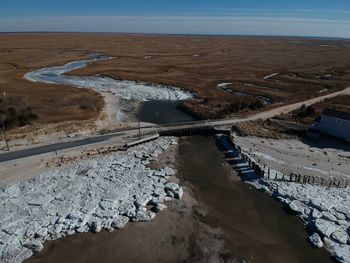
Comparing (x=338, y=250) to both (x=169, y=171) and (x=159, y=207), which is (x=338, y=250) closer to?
(x=159, y=207)

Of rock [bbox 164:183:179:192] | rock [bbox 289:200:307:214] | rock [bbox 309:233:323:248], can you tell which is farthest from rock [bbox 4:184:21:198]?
rock [bbox 309:233:323:248]

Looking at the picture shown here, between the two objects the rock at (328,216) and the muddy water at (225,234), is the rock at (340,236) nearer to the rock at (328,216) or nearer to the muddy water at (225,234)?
the rock at (328,216)

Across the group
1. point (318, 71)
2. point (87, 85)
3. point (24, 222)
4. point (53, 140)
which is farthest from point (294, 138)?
point (318, 71)

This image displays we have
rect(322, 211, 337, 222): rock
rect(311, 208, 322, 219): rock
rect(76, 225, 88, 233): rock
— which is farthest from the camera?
rect(311, 208, 322, 219): rock

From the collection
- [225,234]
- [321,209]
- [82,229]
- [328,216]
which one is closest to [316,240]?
[328,216]

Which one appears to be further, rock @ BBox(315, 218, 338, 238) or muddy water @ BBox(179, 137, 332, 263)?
rock @ BBox(315, 218, 338, 238)

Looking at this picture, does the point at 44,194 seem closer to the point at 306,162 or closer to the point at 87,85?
the point at 306,162

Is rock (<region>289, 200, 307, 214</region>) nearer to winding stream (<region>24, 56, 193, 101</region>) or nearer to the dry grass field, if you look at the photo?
the dry grass field
